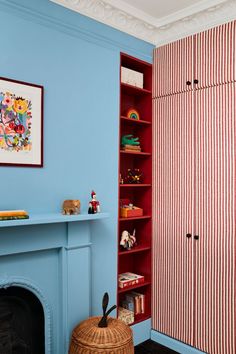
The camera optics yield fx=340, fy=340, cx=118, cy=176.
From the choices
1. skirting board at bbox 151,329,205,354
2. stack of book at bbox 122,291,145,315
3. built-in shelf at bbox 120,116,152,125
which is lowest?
skirting board at bbox 151,329,205,354

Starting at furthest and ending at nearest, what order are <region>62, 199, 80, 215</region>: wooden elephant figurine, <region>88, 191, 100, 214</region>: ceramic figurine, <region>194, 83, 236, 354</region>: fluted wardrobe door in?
1. <region>194, 83, 236, 354</region>: fluted wardrobe door
2. <region>88, 191, 100, 214</region>: ceramic figurine
3. <region>62, 199, 80, 215</region>: wooden elephant figurine

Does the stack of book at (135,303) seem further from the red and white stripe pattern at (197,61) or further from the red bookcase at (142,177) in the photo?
the red and white stripe pattern at (197,61)

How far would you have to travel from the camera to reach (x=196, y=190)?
9.24ft

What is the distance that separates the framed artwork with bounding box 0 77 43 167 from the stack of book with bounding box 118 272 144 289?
1317 millimetres

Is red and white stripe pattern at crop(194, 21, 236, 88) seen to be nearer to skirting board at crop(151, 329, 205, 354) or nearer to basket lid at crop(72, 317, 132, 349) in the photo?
basket lid at crop(72, 317, 132, 349)

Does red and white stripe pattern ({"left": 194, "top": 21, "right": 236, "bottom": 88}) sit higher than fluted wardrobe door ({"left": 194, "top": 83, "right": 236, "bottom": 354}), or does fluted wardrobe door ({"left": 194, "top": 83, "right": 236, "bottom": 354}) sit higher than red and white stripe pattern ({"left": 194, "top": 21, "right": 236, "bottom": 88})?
red and white stripe pattern ({"left": 194, "top": 21, "right": 236, "bottom": 88})

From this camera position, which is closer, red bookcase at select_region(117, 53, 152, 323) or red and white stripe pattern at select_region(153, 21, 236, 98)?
red and white stripe pattern at select_region(153, 21, 236, 98)

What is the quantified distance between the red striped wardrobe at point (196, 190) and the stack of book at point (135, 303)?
5.3 inches

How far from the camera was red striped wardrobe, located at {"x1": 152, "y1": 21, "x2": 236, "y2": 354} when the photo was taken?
2.60 meters

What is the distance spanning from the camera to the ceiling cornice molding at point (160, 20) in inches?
102

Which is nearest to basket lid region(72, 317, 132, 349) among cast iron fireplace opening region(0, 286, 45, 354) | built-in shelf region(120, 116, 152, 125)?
cast iron fireplace opening region(0, 286, 45, 354)

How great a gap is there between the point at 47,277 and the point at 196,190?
136 cm

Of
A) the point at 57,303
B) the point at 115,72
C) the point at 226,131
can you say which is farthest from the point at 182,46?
the point at 57,303

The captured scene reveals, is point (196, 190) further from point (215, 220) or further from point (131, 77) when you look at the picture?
point (131, 77)
